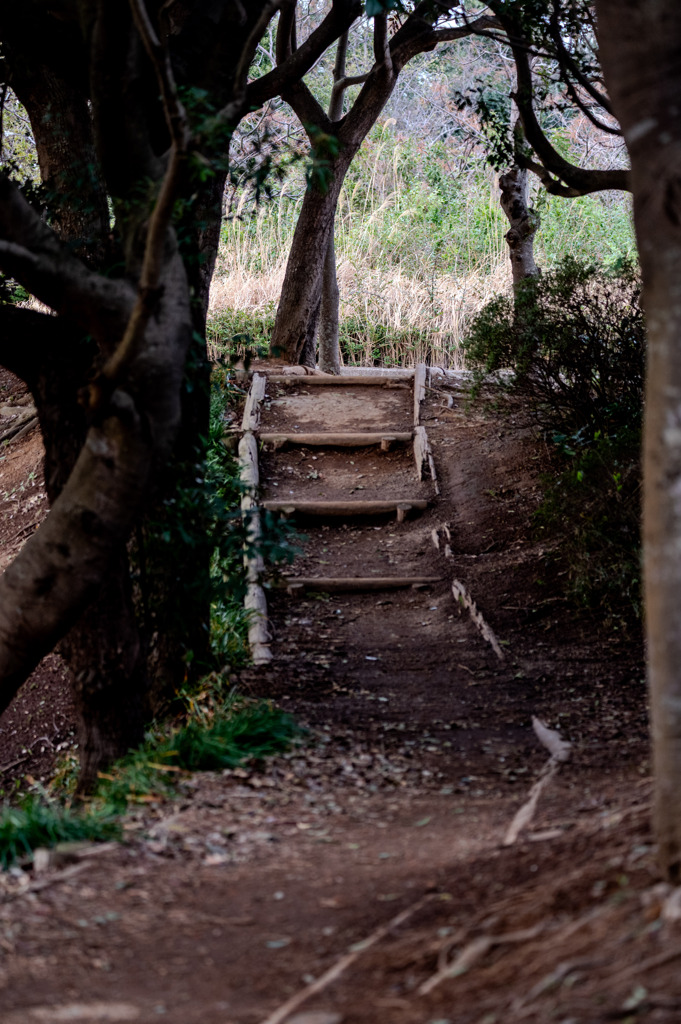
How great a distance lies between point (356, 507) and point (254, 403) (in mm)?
2104

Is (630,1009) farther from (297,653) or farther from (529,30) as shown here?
(529,30)

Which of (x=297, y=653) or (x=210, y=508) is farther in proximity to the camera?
(x=297, y=653)

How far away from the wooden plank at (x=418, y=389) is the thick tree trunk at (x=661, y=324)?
7.16 m

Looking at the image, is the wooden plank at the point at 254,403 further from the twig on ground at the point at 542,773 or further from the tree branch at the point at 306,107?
the twig on ground at the point at 542,773

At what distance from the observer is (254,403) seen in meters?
9.73

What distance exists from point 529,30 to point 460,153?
10.7 m

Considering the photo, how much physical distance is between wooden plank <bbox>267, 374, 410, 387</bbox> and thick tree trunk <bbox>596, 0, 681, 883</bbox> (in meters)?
7.92

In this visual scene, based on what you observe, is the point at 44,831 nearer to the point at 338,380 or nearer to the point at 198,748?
the point at 198,748

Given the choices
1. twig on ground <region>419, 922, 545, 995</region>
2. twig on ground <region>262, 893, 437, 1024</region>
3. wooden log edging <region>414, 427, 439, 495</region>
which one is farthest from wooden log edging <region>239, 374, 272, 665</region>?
twig on ground <region>419, 922, 545, 995</region>

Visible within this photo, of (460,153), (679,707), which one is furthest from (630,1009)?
(460,153)

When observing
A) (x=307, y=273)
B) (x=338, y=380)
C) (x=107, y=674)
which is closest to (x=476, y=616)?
(x=107, y=674)

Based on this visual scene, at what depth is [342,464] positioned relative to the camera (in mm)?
9148

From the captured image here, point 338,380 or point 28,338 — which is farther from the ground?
point 338,380

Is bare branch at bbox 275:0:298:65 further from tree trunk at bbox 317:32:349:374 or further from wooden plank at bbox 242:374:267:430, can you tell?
wooden plank at bbox 242:374:267:430
